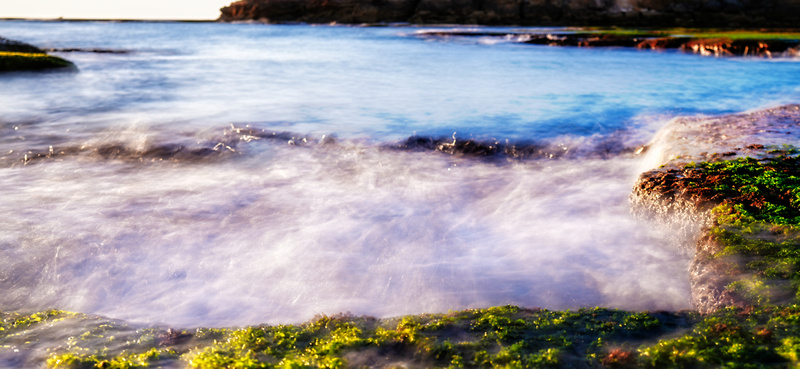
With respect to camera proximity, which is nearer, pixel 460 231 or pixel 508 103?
pixel 460 231

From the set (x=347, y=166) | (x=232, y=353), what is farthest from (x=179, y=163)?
(x=232, y=353)

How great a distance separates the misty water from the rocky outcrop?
3002 inches

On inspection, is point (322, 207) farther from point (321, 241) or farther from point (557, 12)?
point (557, 12)

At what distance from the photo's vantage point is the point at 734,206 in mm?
3168

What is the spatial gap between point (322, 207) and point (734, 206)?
314 centimetres

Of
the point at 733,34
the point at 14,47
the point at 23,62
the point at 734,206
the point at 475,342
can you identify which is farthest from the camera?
the point at 733,34

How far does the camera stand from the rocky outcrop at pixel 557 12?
246 feet

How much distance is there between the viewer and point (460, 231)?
3.99 metres

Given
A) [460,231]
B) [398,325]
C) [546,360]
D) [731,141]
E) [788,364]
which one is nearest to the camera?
[788,364]

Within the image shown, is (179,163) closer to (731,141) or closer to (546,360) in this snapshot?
(546,360)

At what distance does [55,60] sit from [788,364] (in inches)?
747

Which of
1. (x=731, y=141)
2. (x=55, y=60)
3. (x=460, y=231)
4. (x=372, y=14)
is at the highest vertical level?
(x=372, y=14)

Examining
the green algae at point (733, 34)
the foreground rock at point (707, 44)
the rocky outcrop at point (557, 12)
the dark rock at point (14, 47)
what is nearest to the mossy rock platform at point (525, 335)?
the dark rock at point (14, 47)

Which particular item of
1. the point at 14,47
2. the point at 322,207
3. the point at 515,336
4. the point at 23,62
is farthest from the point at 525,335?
the point at 14,47
